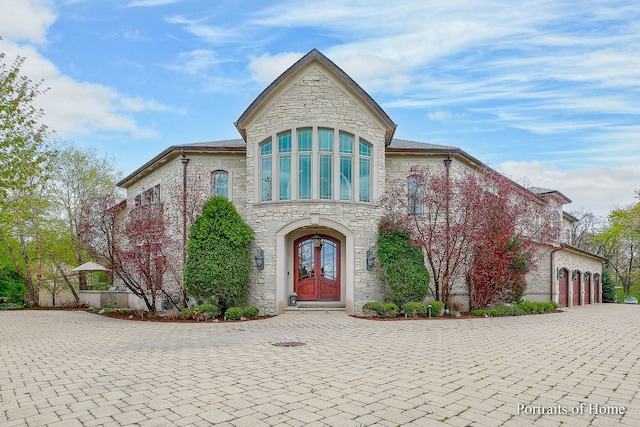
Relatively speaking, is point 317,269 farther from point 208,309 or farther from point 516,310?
point 516,310

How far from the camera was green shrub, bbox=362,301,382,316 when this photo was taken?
13482 millimetres

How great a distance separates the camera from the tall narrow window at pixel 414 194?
14.6m

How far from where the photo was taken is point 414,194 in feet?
48.0

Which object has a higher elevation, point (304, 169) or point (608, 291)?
point (304, 169)

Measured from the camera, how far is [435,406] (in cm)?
464

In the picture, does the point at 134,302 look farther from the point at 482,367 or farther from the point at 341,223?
the point at 482,367

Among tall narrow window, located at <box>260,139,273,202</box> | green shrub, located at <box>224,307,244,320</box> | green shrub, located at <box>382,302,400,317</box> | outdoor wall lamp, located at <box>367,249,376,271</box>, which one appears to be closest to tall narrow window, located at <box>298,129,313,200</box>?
tall narrow window, located at <box>260,139,273,202</box>

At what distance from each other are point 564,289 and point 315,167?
17120mm

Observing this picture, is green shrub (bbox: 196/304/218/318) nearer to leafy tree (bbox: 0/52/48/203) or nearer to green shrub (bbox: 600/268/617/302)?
leafy tree (bbox: 0/52/48/203)

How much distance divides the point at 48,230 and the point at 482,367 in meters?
22.6

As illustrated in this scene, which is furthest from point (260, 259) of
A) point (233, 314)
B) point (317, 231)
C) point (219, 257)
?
point (317, 231)

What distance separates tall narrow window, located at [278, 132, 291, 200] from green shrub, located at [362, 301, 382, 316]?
4.48 m

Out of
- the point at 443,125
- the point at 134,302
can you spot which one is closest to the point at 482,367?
the point at 134,302

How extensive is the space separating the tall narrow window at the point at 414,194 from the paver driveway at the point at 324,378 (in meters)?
5.21
